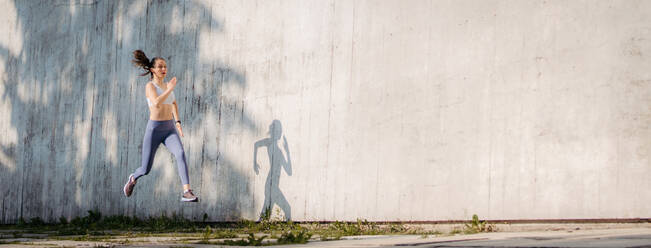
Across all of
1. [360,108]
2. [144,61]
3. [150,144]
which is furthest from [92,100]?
[360,108]

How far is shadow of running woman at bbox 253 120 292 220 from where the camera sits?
6.68m

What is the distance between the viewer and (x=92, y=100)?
359 inches

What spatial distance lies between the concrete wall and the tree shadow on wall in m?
0.03

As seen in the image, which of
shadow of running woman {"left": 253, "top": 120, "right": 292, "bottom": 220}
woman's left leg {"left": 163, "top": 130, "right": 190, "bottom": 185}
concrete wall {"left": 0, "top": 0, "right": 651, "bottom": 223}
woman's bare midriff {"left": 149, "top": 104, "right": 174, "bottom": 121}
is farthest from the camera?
woman's bare midriff {"left": 149, "top": 104, "right": 174, "bottom": 121}

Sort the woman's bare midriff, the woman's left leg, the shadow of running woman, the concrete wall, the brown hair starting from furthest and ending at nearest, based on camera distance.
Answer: the brown hair → the woman's bare midriff → the woman's left leg → the shadow of running woman → the concrete wall

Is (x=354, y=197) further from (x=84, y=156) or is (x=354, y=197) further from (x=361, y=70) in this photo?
(x=84, y=156)

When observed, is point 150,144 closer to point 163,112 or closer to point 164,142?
point 164,142

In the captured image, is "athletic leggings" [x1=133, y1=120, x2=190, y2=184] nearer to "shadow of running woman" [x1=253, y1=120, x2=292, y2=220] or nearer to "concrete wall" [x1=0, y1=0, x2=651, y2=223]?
"concrete wall" [x1=0, y1=0, x2=651, y2=223]

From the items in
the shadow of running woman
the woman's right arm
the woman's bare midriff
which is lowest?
the shadow of running woman

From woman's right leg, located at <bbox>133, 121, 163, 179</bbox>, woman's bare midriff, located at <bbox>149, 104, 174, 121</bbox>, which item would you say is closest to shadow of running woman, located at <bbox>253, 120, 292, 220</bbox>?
woman's bare midriff, located at <bbox>149, 104, 174, 121</bbox>

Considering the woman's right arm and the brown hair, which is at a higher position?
the brown hair

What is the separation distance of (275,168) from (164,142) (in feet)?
4.68

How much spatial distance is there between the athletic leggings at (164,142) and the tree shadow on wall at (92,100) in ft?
1.29

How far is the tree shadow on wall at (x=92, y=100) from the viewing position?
303 inches
